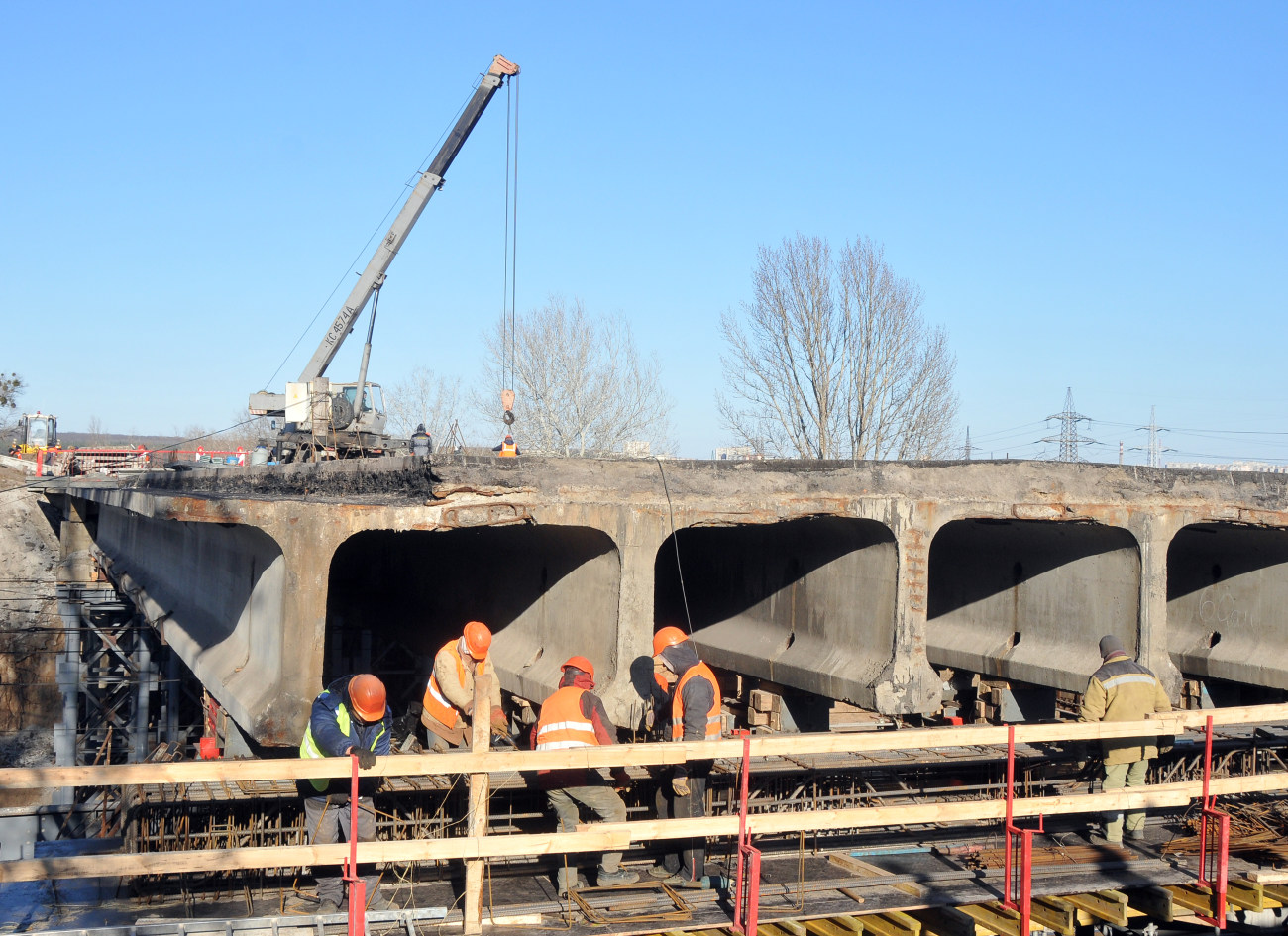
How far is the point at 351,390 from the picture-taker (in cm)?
2648

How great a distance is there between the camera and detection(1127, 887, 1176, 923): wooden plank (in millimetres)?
7031

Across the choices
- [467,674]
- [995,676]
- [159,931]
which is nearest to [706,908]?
[467,674]

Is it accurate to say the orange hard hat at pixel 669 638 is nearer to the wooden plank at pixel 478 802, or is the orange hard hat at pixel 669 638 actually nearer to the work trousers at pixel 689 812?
the work trousers at pixel 689 812

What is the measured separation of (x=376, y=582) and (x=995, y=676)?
8482mm

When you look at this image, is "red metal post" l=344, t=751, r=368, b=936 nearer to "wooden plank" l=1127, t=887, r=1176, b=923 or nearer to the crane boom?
"wooden plank" l=1127, t=887, r=1176, b=923

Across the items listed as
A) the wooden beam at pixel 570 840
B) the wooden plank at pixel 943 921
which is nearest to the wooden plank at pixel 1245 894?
the wooden beam at pixel 570 840

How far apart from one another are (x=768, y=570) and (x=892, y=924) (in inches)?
175

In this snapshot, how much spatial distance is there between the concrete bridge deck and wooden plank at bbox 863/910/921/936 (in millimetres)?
1995

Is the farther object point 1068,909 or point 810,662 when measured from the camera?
point 810,662

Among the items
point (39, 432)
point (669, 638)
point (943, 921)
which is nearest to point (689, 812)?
point (669, 638)

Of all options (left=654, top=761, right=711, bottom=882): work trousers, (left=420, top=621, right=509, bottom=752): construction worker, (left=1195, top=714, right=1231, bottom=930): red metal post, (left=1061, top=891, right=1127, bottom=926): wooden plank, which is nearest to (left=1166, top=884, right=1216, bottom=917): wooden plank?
(left=1195, top=714, right=1231, bottom=930): red metal post

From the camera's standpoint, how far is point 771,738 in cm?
613

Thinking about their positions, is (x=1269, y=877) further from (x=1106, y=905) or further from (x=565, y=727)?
(x=565, y=727)

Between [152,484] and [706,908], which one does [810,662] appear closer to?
[706,908]
